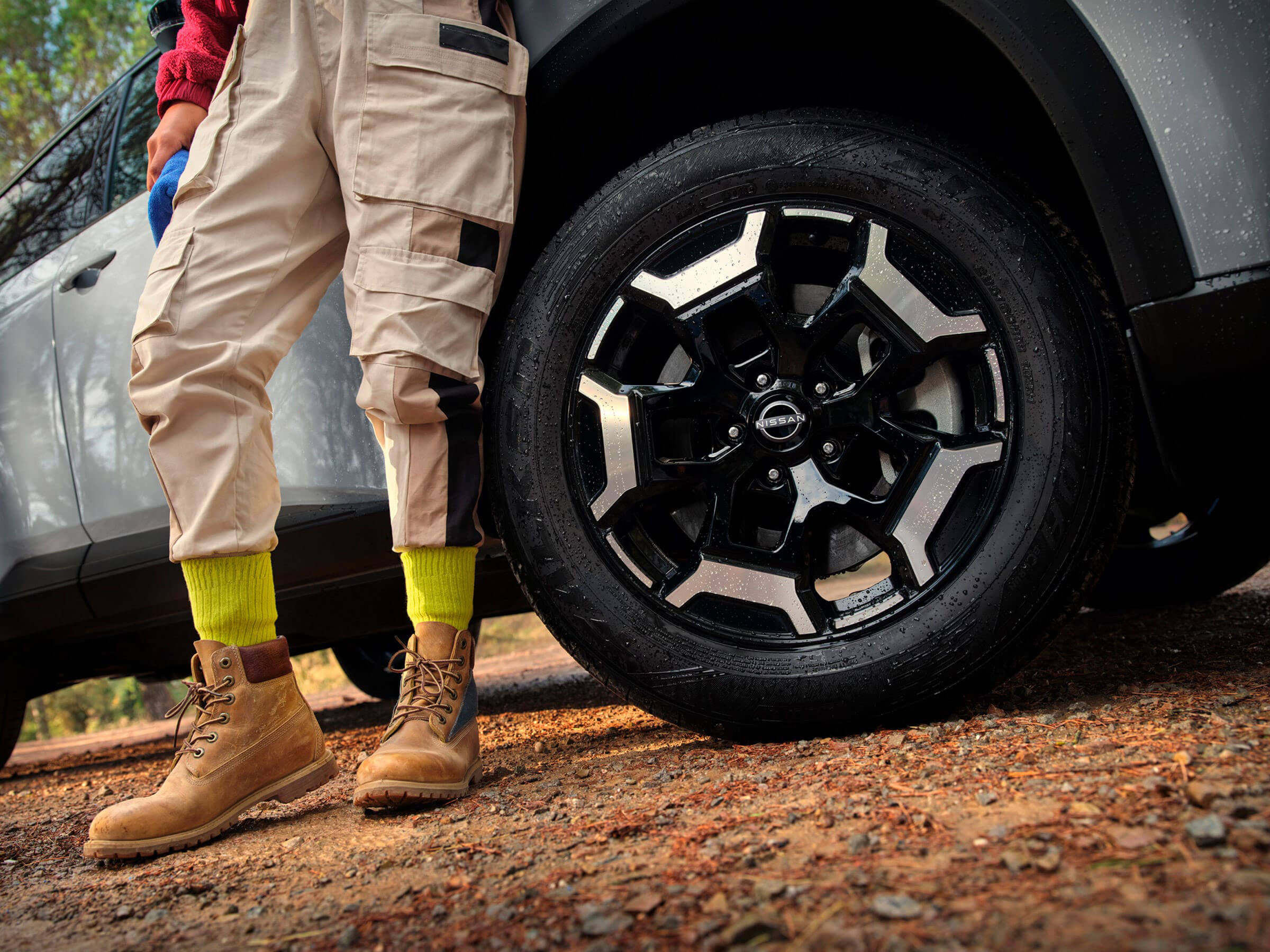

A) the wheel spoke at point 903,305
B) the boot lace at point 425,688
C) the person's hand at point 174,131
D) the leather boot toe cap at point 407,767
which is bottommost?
the leather boot toe cap at point 407,767

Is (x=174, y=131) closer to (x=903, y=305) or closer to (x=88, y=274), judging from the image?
(x=88, y=274)

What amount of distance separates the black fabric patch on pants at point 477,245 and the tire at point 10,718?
2.10m

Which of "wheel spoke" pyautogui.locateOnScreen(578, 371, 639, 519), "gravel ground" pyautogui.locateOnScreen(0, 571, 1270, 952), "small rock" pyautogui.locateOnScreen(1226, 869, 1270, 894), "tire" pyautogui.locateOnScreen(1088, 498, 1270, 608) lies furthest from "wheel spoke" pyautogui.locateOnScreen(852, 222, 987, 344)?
"tire" pyautogui.locateOnScreen(1088, 498, 1270, 608)

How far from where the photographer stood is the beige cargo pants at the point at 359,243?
1.49m

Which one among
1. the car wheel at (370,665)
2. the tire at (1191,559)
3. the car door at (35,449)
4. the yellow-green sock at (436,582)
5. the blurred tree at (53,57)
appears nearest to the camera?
the yellow-green sock at (436,582)

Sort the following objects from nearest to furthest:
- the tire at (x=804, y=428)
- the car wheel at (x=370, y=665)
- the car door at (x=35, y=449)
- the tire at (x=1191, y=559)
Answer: the tire at (x=804, y=428)
the car door at (x=35, y=449)
the tire at (x=1191, y=559)
the car wheel at (x=370, y=665)

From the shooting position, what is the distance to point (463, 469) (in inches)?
61.6

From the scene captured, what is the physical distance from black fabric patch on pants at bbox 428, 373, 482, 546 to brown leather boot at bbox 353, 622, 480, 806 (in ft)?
0.61

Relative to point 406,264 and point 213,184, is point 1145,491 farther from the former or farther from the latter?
point 213,184

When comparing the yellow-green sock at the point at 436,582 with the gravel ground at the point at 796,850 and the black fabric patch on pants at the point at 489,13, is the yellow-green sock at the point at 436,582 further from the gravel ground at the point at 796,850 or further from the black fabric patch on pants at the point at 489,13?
the black fabric patch on pants at the point at 489,13

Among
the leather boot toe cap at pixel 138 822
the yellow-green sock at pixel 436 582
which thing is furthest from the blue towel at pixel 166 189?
the leather boot toe cap at pixel 138 822

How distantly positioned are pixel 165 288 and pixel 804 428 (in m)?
1.12

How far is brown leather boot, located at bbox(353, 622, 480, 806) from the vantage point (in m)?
1.42

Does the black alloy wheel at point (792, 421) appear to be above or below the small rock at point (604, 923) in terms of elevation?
above
